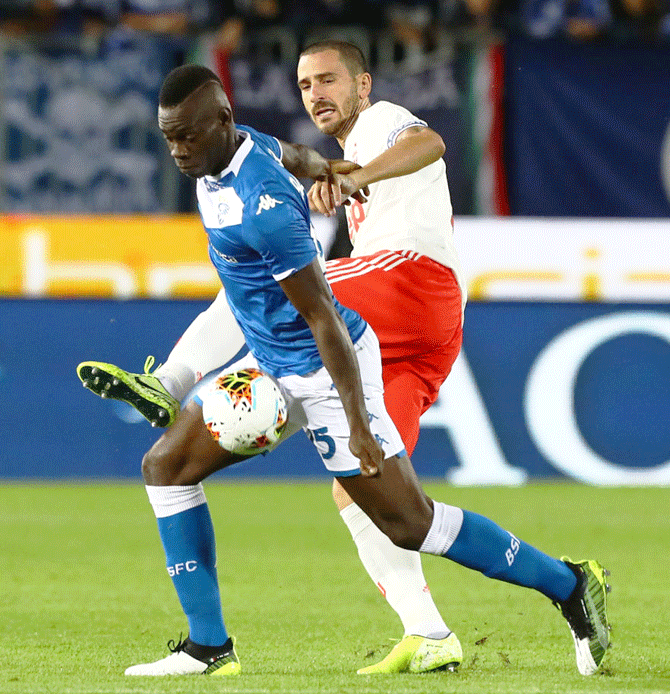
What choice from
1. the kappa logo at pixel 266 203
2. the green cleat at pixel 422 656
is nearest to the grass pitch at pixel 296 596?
the green cleat at pixel 422 656

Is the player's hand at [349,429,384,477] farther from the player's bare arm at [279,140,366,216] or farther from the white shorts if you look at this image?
the player's bare arm at [279,140,366,216]

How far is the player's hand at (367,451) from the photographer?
3863 millimetres

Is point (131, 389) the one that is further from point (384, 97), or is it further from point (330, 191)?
point (384, 97)

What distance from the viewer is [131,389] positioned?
411 cm

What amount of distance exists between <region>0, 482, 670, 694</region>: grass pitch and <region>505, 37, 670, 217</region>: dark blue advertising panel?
2.80 meters

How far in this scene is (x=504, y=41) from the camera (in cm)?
1109

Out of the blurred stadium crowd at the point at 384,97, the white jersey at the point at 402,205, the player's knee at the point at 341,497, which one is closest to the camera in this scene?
the player's knee at the point at 341,497

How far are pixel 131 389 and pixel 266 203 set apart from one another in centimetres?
75

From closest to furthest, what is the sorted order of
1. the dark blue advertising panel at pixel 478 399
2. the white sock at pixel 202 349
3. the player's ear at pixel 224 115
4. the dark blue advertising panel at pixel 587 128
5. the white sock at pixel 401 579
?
the player's ear at pixel 224 115 → the white sock at pixel 401 579 → the white sock at pixel 202 349 → the dark blue advertising panel at pixel 478 399 → the dark blue advertising panel at pixel 587 128

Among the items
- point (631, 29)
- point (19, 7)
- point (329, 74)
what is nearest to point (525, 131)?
point (631, 29)

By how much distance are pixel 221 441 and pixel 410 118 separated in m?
1.41

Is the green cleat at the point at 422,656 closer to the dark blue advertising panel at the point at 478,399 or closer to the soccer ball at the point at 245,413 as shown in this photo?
the soccer ball at the point at 245,413

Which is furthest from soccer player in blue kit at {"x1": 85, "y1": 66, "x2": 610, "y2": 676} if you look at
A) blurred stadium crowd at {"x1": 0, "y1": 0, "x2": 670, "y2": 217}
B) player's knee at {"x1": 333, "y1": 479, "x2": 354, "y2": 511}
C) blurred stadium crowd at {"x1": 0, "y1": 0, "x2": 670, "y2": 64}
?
blurred stadium crowd at {"x1": 0, "y1": 0, "x2": 670, "y2": 64}

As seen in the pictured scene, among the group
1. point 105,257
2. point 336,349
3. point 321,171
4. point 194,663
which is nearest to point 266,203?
point 321,171
